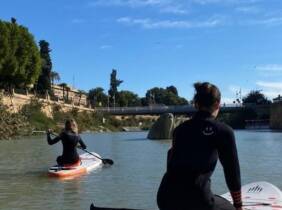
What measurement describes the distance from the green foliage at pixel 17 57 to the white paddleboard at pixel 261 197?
70.8m

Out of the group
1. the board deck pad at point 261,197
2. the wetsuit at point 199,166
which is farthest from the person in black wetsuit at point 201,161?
the board deck pad at point 261,197

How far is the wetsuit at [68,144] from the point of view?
1788 cm

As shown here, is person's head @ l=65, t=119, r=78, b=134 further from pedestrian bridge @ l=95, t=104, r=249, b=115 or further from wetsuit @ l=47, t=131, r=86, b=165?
pedestrian bridge @ l=95, t=104, r=249, b=115

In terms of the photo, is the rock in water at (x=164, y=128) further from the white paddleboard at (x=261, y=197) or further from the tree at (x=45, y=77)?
the tree at (x=45, y=77)

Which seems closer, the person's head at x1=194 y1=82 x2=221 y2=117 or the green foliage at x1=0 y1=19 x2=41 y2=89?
the person's head at x1=194 y1=82 x2=221 y2=117

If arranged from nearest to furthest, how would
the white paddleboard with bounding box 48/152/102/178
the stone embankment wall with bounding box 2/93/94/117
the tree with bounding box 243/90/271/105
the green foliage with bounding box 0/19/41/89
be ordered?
the white paddleboard with bounding box 48/152/102/178, the green foliage with bounding box 0/19/41/89, the stone embankment wall with bounding box 2/93/94/117, the tree with bounding box 243/90/271/105

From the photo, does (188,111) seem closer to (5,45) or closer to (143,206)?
(5,45)

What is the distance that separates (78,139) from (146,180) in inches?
95.5

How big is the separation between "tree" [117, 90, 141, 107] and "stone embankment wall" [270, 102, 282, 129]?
2032 inches

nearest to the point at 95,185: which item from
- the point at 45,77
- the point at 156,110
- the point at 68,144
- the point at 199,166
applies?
the point at 68,144

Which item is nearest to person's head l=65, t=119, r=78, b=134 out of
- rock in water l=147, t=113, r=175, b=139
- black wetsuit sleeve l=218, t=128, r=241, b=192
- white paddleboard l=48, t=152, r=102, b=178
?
white paddleboard l=48, t=152, r=102, b=178

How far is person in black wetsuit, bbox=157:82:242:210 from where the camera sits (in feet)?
19.0

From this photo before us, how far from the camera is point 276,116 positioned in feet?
449

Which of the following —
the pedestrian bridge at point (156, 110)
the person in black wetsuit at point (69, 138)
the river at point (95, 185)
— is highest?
the pedestrian bridge at point (156, 110)
